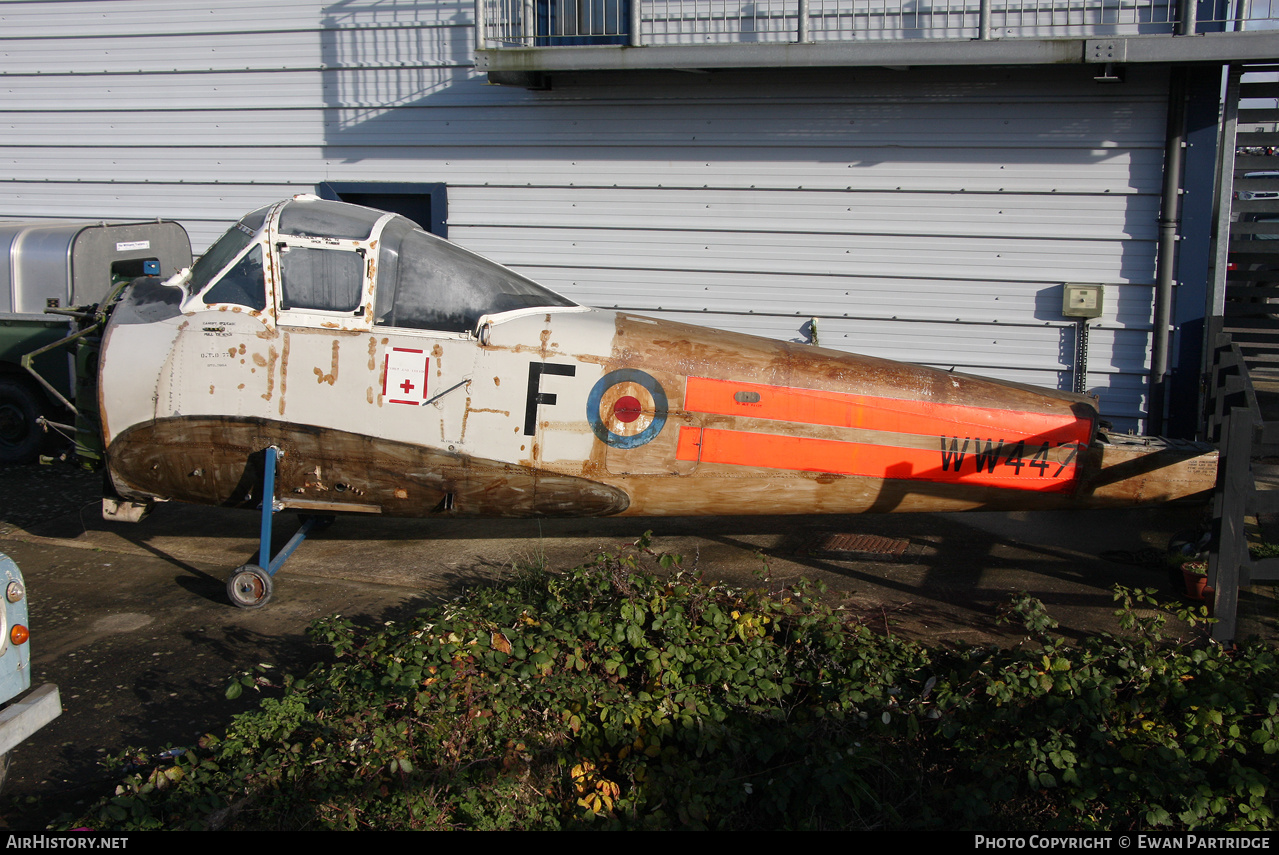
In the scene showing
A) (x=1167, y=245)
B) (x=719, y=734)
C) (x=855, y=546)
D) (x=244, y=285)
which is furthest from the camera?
(x=1167, y=245)

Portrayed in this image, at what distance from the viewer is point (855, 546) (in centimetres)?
662

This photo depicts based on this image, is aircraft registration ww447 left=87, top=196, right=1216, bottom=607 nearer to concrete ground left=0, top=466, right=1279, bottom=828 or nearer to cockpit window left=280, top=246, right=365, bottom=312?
cockpit window left=280, top=246, right=365, bottom=312

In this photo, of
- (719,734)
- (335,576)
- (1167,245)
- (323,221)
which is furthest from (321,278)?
(1167,245)

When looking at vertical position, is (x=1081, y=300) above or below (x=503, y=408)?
above

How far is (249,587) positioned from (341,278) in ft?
6.55

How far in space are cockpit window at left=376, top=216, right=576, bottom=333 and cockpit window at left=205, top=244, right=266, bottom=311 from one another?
0.74 m

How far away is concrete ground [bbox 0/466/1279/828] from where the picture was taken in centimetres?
437

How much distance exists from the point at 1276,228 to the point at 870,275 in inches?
144

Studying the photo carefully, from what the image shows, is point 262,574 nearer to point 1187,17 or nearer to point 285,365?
point 285,365

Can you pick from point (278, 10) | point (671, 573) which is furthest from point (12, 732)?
point (278, 10)

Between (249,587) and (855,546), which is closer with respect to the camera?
(249,587)

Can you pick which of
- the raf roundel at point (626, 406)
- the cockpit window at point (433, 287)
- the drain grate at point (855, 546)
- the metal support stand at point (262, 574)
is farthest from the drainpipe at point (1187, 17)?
the metal support stand at point (262, 574)

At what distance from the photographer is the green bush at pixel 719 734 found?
356 centimetres

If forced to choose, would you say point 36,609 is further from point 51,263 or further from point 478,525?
point 51,263
